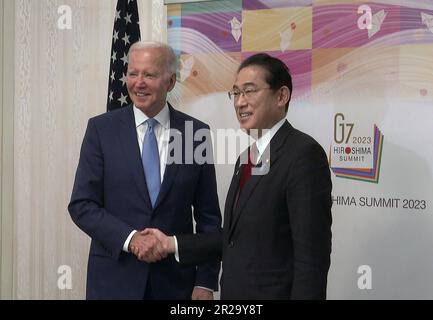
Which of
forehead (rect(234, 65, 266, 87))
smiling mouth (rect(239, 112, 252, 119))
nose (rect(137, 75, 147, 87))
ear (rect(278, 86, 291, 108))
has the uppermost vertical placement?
nose (rect(137, 75, 147, 87))

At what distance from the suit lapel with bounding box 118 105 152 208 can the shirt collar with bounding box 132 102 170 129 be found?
21 millimetres

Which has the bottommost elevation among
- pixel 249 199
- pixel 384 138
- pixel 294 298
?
pixel 294 298

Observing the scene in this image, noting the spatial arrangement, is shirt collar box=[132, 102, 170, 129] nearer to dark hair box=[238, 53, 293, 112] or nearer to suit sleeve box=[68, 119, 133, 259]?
suit sleeve box=[68, 119, 133, 259]

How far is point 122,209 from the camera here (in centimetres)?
240

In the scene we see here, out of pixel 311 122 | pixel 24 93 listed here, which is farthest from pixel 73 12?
pixel 311 122

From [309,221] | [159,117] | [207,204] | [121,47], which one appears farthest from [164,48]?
[121,47]

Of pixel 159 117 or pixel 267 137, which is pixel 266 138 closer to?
pixel 267 137

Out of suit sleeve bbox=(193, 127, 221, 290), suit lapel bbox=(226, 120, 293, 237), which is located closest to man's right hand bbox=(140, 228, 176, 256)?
suit sleeve bbox=(193, 127, 221, 290)

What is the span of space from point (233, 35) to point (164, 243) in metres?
1.81

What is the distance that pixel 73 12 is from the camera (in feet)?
13.8

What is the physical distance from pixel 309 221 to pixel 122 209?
2.83ft

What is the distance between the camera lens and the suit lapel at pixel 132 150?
2.38 m

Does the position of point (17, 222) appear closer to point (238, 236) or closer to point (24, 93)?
point (24, 93)

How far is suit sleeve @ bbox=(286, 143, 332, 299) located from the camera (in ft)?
6.10
